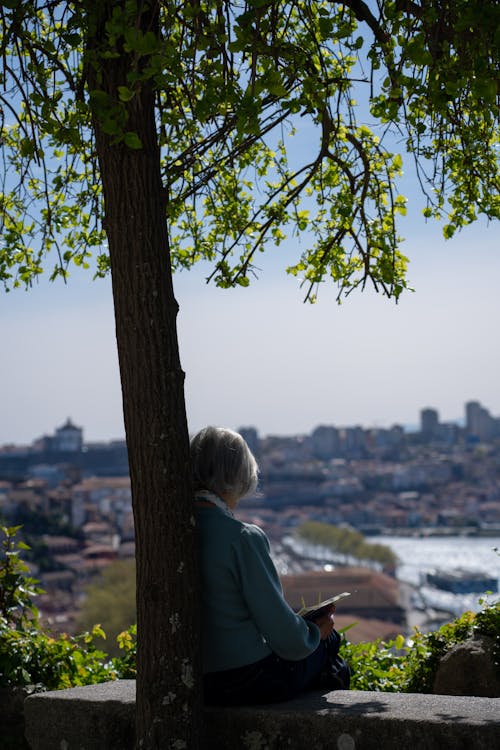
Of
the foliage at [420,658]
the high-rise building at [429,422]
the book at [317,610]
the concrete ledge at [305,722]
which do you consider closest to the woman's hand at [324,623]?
the book at [317,610]

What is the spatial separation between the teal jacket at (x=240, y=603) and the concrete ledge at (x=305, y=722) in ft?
0.45

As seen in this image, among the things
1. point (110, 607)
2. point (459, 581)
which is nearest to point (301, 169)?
point (110, 607)

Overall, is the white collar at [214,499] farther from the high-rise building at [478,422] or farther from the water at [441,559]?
the high-rise building at [478,422]

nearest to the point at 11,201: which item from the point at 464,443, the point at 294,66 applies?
the point at 294,66

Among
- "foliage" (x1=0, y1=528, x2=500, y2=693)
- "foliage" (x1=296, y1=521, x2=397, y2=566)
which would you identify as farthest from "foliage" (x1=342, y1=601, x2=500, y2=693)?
"foliage" (x1=296, y1=521, x2=397, y2=566)

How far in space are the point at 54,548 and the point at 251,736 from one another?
61.6 meters

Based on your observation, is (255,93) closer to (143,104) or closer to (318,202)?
(143,104)

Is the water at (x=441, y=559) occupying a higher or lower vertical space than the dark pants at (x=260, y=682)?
lower

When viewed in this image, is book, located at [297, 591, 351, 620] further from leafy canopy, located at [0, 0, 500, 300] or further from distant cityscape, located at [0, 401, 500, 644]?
distant cityscape, located at [0, 401, 500, 644]

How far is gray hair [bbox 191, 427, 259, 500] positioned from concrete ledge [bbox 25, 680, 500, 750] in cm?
55

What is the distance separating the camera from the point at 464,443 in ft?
424

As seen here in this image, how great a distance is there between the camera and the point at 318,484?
4176 inches

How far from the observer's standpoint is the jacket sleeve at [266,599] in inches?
103

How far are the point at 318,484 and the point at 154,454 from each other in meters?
104
